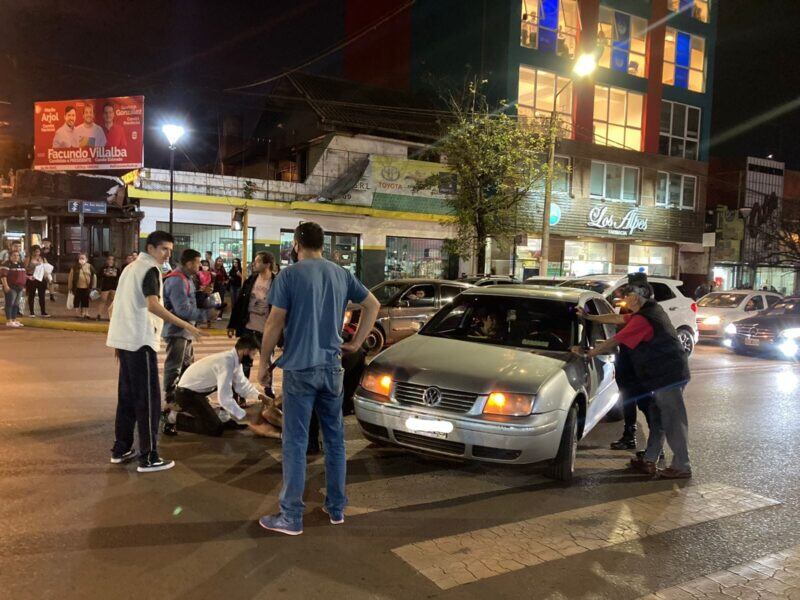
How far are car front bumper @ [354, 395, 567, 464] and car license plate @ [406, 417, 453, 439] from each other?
0.01 metres

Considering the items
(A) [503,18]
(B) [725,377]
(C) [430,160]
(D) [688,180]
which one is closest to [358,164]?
(C) [430,160]

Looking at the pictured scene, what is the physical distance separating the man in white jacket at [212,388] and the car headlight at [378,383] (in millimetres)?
1367

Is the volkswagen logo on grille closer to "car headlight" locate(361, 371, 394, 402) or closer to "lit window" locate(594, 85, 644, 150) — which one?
"car headlight" locate(361, 371, 394, 402)

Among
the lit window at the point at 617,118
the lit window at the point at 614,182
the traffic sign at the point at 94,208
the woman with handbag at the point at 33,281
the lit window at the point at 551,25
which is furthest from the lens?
the lit window at the point at 617,118

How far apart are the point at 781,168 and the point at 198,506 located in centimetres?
4618

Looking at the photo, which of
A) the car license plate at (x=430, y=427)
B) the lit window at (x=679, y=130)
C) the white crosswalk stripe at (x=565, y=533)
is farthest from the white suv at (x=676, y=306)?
the lit window at (x=679, y=130)

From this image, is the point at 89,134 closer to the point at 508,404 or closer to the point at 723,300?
the point at 723,300

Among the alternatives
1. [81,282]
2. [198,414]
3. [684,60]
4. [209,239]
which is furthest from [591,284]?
[684,60]

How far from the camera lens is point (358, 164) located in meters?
23.7

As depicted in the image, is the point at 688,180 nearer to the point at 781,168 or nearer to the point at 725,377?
the point at 781,168

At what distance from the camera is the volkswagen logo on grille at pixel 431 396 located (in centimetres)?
482

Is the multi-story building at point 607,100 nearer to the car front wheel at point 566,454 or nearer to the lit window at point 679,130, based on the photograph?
the lit window at point 679,130

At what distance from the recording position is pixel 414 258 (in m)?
25.8

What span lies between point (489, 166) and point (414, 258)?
7.28m
